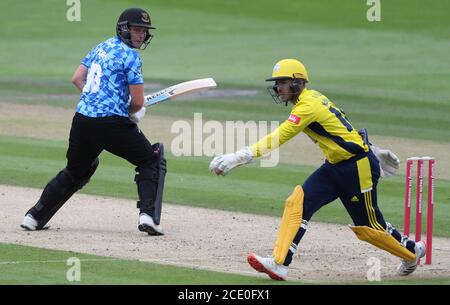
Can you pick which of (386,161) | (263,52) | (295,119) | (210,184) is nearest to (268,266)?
(295,119)

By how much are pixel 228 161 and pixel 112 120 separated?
218 cm

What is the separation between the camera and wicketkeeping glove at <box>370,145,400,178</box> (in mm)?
10180

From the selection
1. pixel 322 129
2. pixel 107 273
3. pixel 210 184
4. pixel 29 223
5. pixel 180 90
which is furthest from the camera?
pixel 210 184

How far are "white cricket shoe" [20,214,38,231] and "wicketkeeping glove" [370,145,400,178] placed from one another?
363 cm

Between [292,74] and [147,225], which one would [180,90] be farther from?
[292,74]

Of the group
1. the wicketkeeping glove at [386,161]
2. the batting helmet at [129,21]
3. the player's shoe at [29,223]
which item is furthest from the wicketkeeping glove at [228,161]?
the player's shoe at [29,223]

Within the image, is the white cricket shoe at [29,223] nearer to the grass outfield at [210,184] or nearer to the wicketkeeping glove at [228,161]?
the grass outfield at [210,184]

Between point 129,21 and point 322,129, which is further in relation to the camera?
point 129,21

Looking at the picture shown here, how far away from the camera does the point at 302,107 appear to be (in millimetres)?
9672

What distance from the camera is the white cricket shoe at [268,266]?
9478mm

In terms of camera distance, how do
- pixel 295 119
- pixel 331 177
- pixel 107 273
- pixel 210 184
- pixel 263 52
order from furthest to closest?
pixel 263 52, pixel 210 184, pixel 331 177, pixel 295 119, pixel 107 273

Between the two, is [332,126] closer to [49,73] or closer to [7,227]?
[7,227]

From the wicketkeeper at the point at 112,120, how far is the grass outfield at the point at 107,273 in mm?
1317

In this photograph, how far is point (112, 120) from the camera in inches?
442
